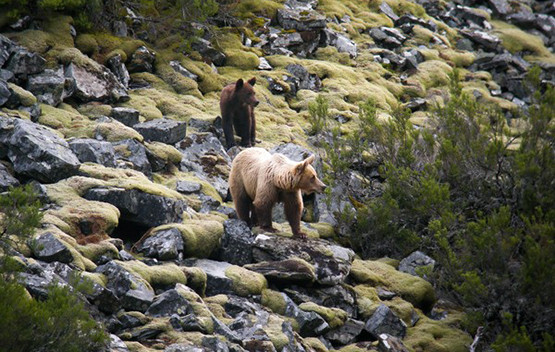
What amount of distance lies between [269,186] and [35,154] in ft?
14.7

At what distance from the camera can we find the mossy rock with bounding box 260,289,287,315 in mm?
10781

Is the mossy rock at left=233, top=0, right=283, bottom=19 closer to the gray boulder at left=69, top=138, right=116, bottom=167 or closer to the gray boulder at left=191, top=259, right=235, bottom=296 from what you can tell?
the gray boulder at left=69, top=138, right=116, bottom=167

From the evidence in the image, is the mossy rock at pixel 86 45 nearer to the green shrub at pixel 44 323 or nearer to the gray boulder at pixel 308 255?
the gray boulder at pixel 308 255

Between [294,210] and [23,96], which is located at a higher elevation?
[23,96]

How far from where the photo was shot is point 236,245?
39.7 feet

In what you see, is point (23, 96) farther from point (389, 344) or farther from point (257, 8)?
point (257, 8)

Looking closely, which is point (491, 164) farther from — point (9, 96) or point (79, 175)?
point (9, 96)

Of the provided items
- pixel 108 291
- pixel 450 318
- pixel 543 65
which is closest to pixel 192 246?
pixel 108 291

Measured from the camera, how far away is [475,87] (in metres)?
30.3

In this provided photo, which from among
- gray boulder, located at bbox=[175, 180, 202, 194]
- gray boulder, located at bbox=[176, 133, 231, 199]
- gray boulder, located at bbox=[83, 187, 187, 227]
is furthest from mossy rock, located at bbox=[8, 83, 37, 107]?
gray boulder, located at bbox=[83, 187, 187, 227]

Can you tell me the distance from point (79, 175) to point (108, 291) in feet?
14.3

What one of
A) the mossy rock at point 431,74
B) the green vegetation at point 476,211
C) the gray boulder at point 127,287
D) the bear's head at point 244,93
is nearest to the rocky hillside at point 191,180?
the gray boulder at point 127,287

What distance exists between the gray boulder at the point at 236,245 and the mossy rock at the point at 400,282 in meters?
2.43

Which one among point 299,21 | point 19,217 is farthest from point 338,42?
point 19,217
